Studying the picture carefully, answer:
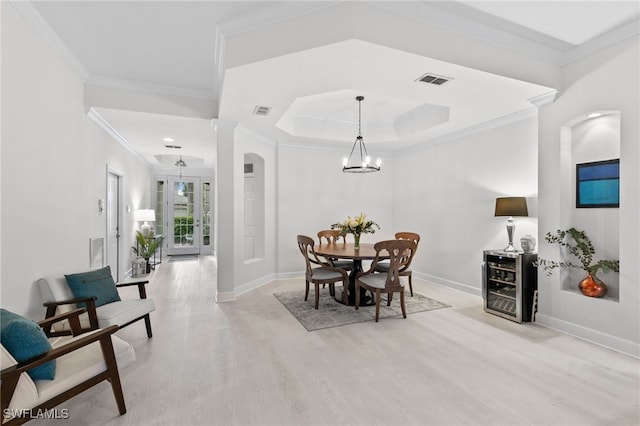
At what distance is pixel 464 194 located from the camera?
5.05 meters

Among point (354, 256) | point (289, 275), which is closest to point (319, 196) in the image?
point (289, 275)

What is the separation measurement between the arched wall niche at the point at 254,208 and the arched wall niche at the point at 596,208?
4293 mm

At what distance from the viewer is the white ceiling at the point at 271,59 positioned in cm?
254

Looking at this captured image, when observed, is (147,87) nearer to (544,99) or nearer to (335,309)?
(335,309)

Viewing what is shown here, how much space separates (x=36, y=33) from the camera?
2775 millimetres

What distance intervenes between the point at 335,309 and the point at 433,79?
289 centimetres

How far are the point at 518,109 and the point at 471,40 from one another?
5.59ft

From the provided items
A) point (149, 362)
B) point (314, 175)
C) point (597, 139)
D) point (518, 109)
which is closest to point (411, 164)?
point (314, 175)

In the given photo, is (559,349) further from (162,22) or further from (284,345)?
(162,22)

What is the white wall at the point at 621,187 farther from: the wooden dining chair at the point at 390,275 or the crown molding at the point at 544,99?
the wooden dining chair at the point at 390,275

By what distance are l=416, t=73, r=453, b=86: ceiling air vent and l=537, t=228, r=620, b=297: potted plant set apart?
200 centimetres

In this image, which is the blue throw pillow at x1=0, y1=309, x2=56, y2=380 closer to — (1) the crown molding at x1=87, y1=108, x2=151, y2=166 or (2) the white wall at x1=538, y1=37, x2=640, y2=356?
(1) the crown molding at x1=87, y1=108, x2=151, y2=166

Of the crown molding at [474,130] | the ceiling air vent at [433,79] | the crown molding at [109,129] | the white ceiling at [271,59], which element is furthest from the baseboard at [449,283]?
the crown molding at [109,129]

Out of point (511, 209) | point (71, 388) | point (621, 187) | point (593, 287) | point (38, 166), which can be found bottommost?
point (71, 388)
